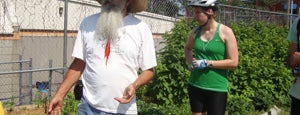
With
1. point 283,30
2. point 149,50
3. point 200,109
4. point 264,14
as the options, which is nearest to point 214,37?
point 200,109

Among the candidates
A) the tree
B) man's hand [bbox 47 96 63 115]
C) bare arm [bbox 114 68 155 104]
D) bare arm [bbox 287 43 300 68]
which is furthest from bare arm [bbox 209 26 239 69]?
the tree

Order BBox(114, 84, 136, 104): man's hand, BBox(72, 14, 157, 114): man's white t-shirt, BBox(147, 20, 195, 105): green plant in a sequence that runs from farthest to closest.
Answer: BBox(147, 20, 195, 105): green plant, BBox(72, 14, 157, 114): man's white t-shirt, BBox(114, 84, 136, 104): man's hand

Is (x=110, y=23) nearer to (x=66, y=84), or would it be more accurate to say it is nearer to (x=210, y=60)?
(x=66, y=84)

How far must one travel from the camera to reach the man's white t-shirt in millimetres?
2914

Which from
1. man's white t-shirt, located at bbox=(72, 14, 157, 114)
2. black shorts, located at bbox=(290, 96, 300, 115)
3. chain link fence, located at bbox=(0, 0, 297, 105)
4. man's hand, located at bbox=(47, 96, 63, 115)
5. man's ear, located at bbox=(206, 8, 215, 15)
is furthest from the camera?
chain link fence, located at bbox=(0, 0, 297, 105)

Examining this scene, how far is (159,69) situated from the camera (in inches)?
268

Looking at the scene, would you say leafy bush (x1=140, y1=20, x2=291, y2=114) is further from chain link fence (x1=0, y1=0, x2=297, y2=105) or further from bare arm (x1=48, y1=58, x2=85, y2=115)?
bare arm (x1=48, y1=58, x2=85, y2=115)

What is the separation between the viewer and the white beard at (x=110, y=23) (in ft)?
9.57

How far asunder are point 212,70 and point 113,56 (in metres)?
1.57

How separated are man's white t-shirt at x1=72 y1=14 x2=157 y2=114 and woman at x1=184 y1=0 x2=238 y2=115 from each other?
127 cm

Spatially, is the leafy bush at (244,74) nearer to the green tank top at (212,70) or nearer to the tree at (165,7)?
the tree at (165,7)

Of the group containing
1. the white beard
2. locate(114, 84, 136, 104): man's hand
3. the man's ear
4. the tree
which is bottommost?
locate(114, 84, 136, 104): man's hand

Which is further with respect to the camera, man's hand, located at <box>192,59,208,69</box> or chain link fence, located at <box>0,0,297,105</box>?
chain link fence, located at <box>0,0,297,105</box>

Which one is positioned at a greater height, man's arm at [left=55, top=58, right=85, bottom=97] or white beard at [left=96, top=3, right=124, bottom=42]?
white beard at [left=96, top=3, right=124, bottom=42]
